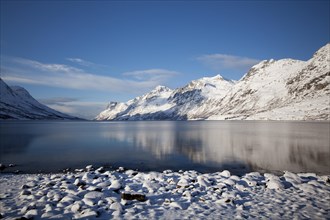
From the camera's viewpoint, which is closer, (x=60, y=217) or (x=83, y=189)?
(x=60, y=217)

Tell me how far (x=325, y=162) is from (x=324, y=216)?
24736mm

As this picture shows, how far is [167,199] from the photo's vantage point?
650 inches

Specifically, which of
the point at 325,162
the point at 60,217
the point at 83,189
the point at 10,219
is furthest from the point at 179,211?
the point at 325,162

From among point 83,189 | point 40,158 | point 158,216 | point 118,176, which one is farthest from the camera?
point 40,158

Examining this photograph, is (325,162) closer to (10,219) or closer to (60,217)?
(60,217)

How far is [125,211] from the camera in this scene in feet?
47.6

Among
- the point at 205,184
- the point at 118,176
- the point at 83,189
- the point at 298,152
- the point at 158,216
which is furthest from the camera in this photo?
the point at 298,152

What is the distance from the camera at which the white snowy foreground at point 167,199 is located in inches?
557

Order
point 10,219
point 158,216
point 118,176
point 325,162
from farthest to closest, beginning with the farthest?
point 325,162 < point 118,176 < point 158,216 < point 10,219

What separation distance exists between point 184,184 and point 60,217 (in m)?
10.0

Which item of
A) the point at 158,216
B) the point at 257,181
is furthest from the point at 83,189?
the point at 257,181

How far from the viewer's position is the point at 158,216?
1407 cm

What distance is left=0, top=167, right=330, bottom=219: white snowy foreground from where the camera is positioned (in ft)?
46.4

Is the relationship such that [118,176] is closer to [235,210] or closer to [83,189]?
[83,189]
